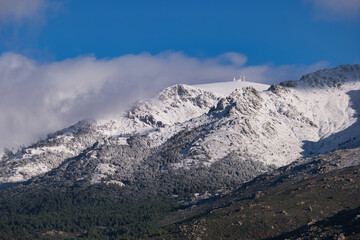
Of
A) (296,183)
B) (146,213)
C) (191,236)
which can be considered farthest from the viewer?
(146,213)

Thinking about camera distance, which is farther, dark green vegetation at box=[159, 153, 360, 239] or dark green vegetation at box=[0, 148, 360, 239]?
dark green vegetation at box=[159, 153, 360, 239]

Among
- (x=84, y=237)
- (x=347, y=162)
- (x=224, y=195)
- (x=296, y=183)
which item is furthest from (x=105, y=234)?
(x=347, y=162)

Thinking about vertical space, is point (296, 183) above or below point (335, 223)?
above

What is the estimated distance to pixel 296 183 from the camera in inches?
6796

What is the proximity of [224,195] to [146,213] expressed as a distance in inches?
1146

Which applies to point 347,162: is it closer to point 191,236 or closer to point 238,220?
point 238,220

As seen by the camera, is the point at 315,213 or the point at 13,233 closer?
the point at 315,213

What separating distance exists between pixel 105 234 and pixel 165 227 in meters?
27.5

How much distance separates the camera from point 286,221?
447 feet

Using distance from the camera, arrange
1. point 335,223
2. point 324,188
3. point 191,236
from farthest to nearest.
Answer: point 324,188 → point 191,236 → point 335,223

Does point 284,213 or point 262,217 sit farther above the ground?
point 262,217

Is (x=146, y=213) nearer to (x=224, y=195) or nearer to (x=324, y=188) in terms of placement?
(x=224, y=195)

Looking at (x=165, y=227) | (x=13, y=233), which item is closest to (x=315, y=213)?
(x=165, y=227)

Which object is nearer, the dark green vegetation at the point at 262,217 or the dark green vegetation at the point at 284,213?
the dark green vegetation at the point at 262,217
